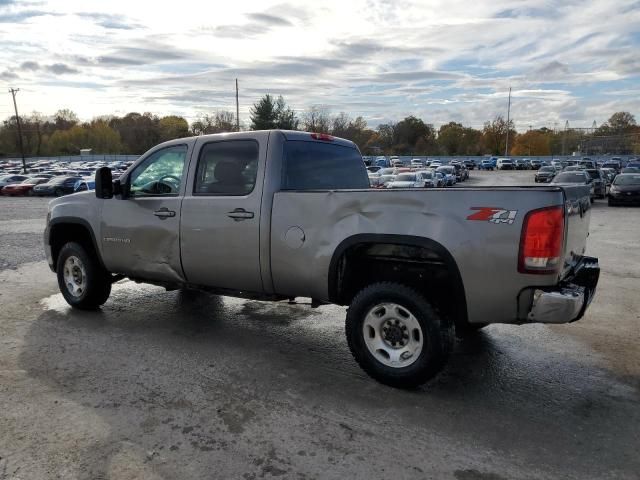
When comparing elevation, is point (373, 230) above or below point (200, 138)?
below

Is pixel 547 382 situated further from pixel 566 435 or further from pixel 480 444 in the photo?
pixel 480 444

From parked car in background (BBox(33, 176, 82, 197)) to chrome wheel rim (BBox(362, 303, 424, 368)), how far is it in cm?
3424

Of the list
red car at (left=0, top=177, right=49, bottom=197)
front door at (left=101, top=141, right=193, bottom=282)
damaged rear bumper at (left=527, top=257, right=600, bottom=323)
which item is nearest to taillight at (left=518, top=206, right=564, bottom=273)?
damaged rear bumper at (left=527, top=257, right=600, bottom=323)

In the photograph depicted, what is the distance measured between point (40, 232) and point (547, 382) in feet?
46.3

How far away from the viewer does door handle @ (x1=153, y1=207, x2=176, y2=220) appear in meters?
5.38

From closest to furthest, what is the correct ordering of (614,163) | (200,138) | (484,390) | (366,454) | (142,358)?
(366,454) < (484,390) < (142,358) < (200,138) < (614,163)

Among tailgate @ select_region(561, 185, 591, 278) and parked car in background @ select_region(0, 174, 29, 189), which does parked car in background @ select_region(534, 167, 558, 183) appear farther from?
tailgate @ select_region(561, 185, 591, 278)

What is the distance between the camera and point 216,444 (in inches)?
135

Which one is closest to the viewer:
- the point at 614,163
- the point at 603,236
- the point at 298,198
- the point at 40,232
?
the point at 298,198

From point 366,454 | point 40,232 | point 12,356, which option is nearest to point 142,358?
point 12,356

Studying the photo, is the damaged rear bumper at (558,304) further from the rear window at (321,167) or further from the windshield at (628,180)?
the windshield at (628,180)

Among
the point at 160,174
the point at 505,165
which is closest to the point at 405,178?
the point at 160,174

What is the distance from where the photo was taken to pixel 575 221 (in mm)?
4094

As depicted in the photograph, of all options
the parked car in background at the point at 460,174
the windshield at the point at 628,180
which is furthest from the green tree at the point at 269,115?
the windshield at the point at 628,180
